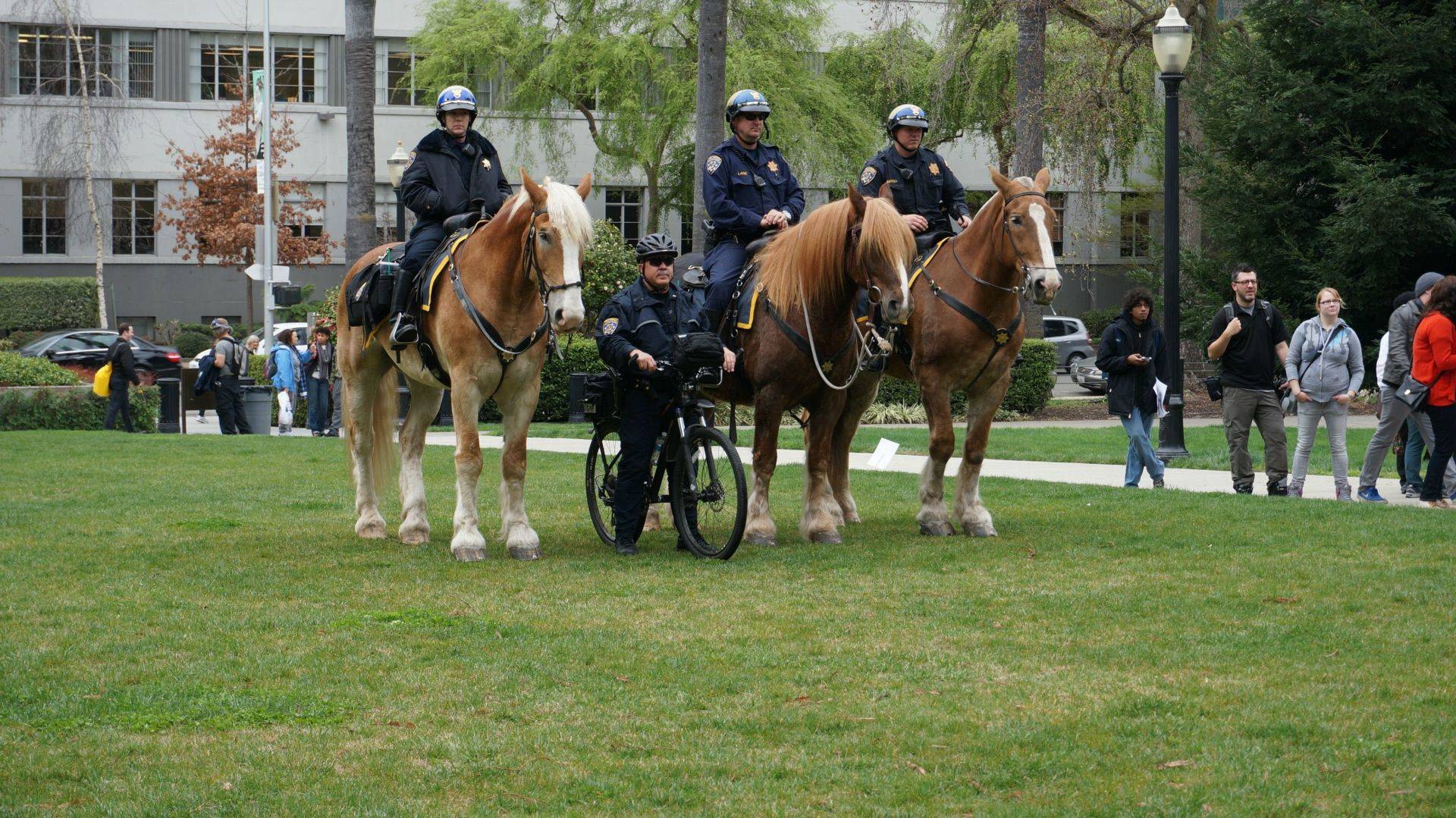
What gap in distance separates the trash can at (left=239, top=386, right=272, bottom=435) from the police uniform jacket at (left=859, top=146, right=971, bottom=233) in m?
17.2

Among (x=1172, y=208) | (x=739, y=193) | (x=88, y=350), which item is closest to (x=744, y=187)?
(x=739, y=193)

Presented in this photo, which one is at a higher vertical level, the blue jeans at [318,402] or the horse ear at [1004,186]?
the horse ear at [1004,186]

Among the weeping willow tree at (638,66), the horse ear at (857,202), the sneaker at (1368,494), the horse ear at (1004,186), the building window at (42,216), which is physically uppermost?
the weeping willow tree at (638,66)

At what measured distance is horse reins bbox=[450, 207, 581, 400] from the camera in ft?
32.2

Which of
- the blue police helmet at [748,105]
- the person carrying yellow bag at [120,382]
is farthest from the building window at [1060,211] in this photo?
the blue police helmet at [748,105]

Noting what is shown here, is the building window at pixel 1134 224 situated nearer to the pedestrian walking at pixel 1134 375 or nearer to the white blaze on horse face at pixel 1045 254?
the pedestrian walking at pixel 1134 375

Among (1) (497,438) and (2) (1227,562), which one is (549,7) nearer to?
(1) (497,438)

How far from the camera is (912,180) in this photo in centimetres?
1193

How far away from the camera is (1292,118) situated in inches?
947

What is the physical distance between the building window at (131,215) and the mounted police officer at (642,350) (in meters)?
41.5

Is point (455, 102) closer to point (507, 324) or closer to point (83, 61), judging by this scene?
point (507, 324)

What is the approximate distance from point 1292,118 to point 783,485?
512 inches

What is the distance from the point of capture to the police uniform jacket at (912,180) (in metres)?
11.9

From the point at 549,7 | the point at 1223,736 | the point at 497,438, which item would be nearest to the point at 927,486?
the point at 1223,736
